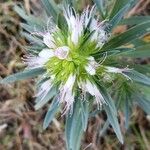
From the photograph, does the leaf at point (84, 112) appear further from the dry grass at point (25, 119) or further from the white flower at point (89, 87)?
the dry grass at point (25, 119)

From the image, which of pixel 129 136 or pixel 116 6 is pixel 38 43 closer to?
pixel 116 6

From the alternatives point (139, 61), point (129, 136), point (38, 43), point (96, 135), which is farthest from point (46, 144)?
point (38, 43)

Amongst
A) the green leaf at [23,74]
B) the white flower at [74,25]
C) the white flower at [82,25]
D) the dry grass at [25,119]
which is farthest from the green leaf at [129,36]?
the dry grass at [25,119]

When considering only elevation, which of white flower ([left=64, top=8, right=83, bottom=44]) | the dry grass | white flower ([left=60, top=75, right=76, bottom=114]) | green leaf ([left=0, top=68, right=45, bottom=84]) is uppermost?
white flower ([left=64, top=8, right=83, bottom=44])

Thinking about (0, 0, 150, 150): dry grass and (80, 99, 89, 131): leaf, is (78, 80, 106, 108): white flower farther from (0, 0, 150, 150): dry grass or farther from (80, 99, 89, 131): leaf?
(0, 0, 150, 150): dry grass

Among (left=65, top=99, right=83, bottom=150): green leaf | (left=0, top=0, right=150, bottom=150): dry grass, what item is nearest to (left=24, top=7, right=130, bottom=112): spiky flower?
(left=65, top=99, right=83, bottom=150): green leaf

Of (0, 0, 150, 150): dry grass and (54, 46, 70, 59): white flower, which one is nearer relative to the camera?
(54, 46, 70, 59): white flower
